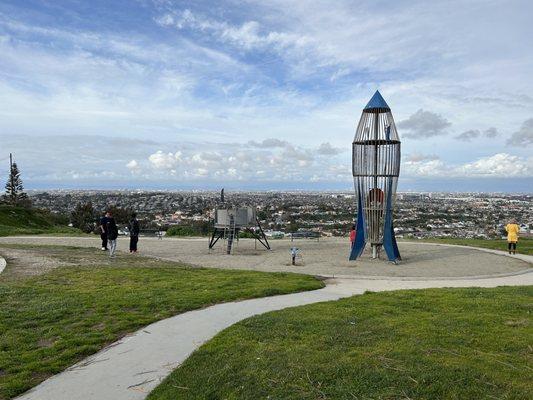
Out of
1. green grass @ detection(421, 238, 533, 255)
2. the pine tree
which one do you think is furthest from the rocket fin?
the pine tree

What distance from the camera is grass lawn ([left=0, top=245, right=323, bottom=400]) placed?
6.75m

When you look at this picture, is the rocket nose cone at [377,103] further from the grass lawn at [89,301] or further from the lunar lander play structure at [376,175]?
the grass lawn at [89,301]

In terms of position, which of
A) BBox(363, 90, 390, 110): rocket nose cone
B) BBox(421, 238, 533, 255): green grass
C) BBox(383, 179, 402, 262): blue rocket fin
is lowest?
BBox(421, 238, 533, 255): green grass

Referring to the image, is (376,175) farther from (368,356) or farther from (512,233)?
(368,356)

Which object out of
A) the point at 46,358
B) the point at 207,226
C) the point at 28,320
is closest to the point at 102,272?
the point at 28,320

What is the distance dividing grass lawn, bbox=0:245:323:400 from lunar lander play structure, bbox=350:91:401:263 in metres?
5.46

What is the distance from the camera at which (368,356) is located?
6.13 m

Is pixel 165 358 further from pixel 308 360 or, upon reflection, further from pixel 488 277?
pixel 488 277

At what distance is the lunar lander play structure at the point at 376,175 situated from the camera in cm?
1827

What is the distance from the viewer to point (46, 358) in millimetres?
6711

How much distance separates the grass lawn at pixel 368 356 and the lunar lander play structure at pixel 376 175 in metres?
9.35

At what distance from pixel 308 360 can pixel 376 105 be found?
1389 centimetres

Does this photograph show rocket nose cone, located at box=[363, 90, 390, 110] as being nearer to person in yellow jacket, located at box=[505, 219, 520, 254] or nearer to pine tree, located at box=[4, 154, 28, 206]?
person in yellow jacket, located at box=[505, 219, 520, 254]

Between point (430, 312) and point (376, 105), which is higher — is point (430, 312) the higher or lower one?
the lower one
